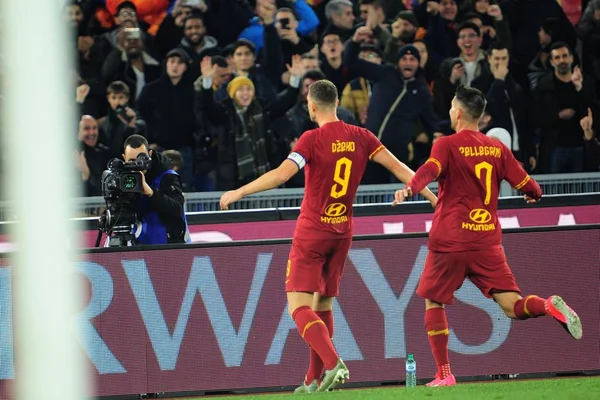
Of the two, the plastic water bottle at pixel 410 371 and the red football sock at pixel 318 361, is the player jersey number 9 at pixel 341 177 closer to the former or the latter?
the red football sock at pixel 318 361

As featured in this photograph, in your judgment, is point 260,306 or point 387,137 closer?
point 260,306

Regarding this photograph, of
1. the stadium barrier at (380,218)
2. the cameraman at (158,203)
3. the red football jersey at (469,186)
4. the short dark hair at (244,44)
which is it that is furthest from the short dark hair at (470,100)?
the short dark hair at (244,44)

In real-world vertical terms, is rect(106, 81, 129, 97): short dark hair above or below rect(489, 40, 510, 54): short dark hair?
below

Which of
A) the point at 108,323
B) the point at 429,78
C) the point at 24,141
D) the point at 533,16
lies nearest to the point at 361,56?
the point at 429,78

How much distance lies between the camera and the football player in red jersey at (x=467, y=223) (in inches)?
288

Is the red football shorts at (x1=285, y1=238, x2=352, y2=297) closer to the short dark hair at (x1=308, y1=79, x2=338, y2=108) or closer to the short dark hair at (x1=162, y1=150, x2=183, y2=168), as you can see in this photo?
the short dark hair at (x1=308, y1=79, x2=338, y2=108)

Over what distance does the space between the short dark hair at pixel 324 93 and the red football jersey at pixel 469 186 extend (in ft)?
2.53

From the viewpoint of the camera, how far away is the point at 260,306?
884cm

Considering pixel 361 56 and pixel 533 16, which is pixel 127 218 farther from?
pixel 533 16

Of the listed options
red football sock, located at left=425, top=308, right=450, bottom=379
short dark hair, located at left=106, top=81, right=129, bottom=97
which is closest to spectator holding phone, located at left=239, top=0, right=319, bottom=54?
short dark hair, located at left=106, top=81, right=129, bottom=97

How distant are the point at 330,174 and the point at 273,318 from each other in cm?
182

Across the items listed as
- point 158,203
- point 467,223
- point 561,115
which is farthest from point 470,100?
point 561,115

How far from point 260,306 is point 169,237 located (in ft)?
3.05

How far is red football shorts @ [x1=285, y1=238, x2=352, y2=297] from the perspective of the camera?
748cm
